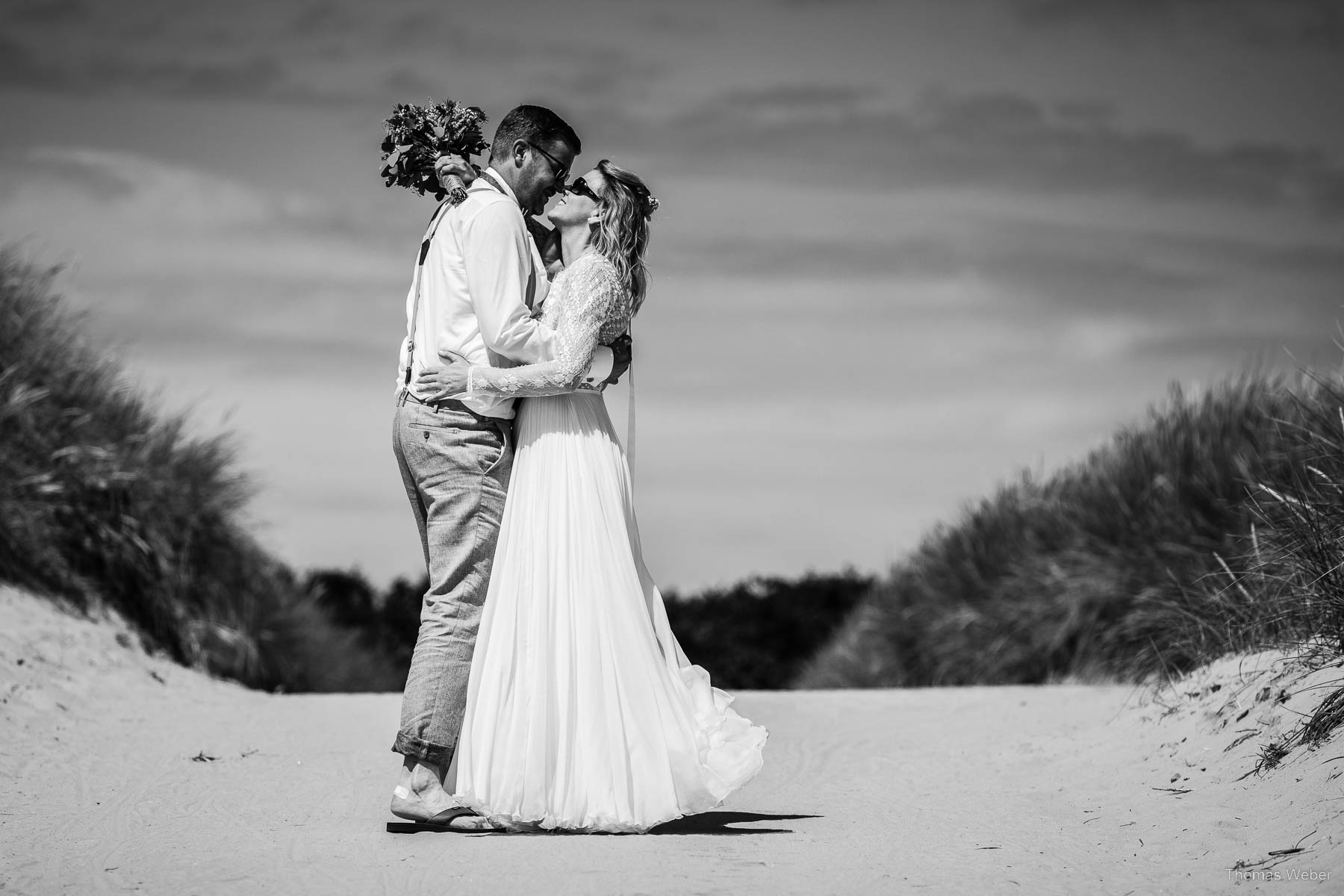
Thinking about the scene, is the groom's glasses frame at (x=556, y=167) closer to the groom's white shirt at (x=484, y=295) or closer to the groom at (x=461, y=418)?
the groom at (x=461, y=418)

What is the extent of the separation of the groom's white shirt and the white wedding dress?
84mm

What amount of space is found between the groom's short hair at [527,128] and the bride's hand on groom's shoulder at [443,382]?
0.82 m

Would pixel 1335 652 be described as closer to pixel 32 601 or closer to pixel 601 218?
pixel 601 218

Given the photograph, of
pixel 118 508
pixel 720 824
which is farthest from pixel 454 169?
pixel 118 508

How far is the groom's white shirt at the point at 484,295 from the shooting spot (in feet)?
15.2

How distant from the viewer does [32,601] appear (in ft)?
27.4

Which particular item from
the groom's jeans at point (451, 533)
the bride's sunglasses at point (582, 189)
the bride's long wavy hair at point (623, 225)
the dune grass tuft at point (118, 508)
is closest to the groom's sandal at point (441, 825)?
the groom's jeans at point (451, 533)

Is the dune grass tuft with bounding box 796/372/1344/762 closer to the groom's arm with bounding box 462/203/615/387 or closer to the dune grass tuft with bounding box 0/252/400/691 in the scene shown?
the groom's arm with bounding box 462/203/615/387

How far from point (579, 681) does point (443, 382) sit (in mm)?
1102

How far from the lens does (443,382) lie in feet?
15.4

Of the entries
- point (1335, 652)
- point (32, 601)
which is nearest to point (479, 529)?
point (1335, 652)

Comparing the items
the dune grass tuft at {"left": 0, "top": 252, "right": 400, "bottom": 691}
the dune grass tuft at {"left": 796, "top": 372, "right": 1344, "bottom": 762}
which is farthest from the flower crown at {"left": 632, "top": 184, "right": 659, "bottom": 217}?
the dune grass tuft at {"left": 0, "top": 252, "right": 400, "bottom": 691}

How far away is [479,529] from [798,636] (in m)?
15.2

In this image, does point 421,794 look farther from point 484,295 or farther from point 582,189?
point 582,189
